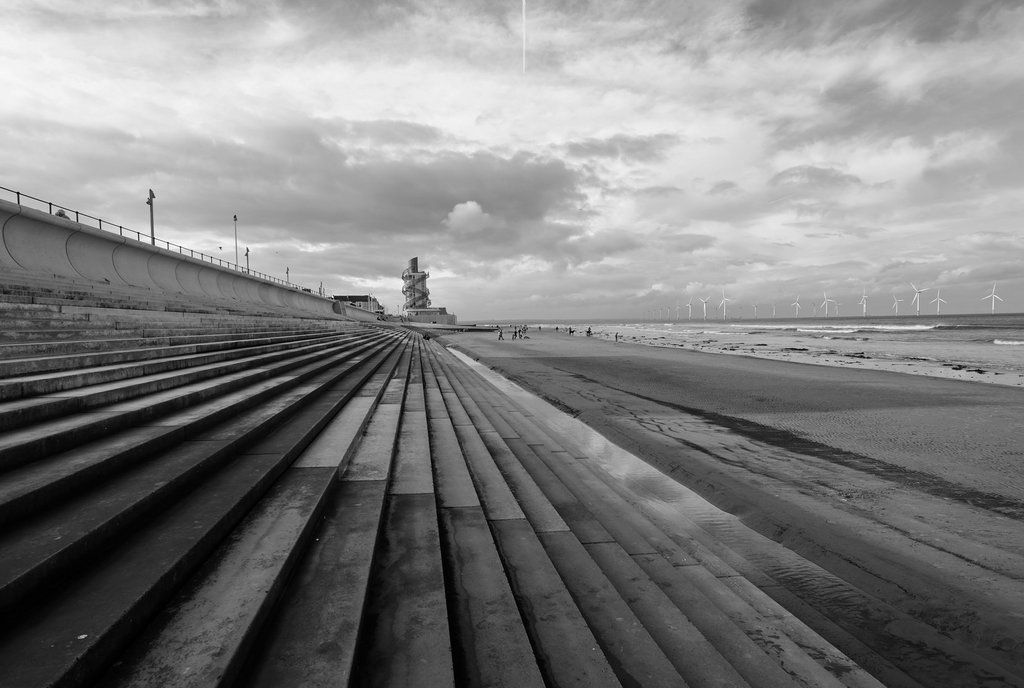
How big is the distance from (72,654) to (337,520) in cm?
189

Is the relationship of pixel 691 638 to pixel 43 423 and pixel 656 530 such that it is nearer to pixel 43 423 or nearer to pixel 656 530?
pixel 656 530

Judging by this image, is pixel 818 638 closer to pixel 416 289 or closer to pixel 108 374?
pixel 108 374

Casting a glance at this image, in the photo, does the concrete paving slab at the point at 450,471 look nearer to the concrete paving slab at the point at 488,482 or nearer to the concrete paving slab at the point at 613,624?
the concrete paving slab at the point at 488,482

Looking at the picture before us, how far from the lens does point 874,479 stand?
639 cm

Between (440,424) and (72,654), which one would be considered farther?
(440,424)

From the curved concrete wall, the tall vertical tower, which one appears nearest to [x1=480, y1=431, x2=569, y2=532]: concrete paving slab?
the curved concrete wall

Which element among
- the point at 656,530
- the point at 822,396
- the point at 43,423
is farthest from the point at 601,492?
the point at 822,396

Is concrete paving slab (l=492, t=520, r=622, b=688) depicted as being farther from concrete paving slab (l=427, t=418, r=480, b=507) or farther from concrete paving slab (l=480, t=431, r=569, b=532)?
concrete paving slab (l=427, t=418, r=480, b=507)

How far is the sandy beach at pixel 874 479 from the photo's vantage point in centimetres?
371

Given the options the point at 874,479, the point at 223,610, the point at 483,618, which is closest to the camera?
the point at 223,610

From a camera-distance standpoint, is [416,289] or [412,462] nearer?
[412,462]

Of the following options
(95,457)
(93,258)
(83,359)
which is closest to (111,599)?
(95,457)

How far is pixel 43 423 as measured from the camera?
3527mm

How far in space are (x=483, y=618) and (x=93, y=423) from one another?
3254 millimetres
